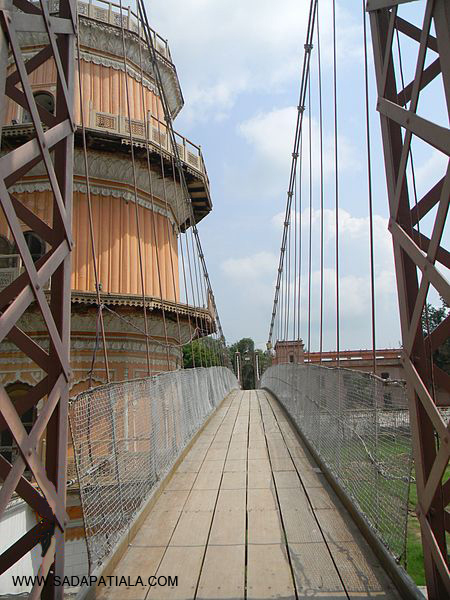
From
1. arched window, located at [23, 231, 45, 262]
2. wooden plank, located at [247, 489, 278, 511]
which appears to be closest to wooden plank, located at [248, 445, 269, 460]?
wooden plank, located at [247, 489, 278, 511]

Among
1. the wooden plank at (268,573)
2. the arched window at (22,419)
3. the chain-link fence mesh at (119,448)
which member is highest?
the chain-link fence mesh at (119,448)

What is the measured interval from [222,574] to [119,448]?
1231 mm

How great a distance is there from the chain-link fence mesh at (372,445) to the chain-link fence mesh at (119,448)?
1741 mm

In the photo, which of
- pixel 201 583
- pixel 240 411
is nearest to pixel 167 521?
pixel 201 583

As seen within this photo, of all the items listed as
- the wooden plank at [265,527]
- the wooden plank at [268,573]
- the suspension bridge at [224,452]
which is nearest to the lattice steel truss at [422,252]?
the suspension bridge at [224,452]

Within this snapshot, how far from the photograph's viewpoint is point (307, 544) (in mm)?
3295

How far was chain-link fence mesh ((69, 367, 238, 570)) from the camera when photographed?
9.48ft

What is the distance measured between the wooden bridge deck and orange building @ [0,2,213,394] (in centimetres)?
599

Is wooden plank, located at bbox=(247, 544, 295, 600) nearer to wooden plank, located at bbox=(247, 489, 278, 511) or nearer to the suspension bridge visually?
the suspension bridge

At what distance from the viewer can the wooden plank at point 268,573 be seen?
2654 millimetres

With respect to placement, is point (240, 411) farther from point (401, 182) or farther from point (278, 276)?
point (278, 276)

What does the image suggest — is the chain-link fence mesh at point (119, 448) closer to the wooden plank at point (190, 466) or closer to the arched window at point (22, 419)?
the wooden plank at point (190, 466)

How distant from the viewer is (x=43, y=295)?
7.82 ft

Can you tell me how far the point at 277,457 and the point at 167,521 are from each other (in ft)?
8.37
